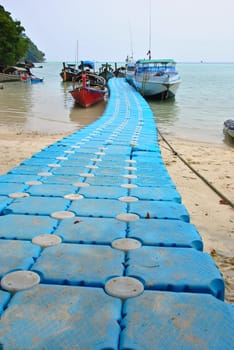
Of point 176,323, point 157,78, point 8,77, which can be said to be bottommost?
point 176,323

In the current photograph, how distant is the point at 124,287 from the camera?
6.11 feet

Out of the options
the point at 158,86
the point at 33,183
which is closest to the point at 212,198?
the point at 33,183

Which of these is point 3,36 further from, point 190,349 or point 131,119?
point 190,349

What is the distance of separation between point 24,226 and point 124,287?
105 centimetres

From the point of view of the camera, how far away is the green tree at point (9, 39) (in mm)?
49094

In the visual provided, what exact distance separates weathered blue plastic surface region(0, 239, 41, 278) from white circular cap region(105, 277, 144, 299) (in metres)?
0.52

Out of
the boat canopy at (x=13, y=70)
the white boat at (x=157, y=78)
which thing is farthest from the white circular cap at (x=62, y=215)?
the boat canopy at (x=13, y=70)

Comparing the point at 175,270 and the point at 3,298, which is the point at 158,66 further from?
the point at 3,298

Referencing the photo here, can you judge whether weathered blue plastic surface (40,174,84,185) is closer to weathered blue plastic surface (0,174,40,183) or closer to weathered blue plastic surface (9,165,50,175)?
weathered blue plastic surface (0,174,40,183)

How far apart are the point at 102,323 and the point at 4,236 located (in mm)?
1122

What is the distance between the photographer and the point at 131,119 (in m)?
10.9

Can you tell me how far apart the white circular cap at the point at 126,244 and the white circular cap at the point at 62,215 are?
57cm

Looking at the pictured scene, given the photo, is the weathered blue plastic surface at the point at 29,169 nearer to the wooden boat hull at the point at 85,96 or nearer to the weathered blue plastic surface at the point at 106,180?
the weathered blue plastic surface at the point at 106,180

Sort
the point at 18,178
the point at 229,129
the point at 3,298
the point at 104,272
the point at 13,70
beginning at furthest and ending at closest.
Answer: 1. the point at 13,70
2. the point at 229,129
3. the point at 18,178
4. the point at 104,272
5. the point at 3,298
